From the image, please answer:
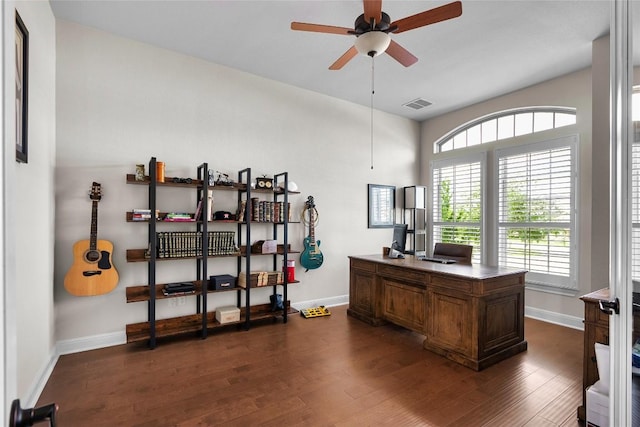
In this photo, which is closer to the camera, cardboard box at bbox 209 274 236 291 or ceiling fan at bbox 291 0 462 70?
ceiling fan at bbox 291 0 462 70

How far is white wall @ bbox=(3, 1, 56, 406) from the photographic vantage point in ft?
7.13

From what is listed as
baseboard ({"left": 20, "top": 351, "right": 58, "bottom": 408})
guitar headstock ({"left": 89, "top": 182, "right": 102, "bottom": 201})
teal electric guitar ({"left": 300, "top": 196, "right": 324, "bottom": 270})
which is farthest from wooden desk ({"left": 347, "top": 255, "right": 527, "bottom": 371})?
baseboard ({"left": 20, "top": 351, "right": 58, "bottom": 408})

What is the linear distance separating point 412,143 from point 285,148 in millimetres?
2823

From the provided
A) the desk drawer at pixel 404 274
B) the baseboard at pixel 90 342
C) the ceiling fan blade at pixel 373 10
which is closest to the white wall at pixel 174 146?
the baseboard at pixel 90 342

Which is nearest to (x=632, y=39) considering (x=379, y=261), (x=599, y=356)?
(x=599, y=356)

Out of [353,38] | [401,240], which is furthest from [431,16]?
[401,240]

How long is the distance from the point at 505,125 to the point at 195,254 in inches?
196

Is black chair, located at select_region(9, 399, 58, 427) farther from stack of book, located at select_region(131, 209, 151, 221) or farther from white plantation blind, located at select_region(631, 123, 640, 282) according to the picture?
stack of book, located at select_region(131, 209, 151, 221)

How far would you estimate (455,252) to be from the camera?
420cm

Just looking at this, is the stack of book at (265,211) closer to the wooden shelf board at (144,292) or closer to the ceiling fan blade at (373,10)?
the wooden shelf board at (144,292)

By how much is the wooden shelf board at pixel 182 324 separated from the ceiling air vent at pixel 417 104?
3.83 m

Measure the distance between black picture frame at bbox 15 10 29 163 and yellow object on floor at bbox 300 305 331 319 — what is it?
3401 millimetres

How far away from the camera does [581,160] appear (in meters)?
4.05

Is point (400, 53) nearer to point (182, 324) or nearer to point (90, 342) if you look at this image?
point (182, 324)
